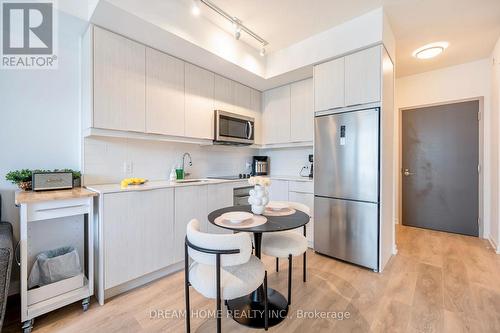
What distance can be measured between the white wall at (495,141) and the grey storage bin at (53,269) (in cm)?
454

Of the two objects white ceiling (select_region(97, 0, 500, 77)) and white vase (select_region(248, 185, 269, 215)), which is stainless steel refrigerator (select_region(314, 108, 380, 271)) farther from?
white vase (select_region(248, 185, 269, 215))

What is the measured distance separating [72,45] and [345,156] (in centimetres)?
301

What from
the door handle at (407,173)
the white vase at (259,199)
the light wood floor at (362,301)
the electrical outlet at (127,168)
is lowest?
the light wood floor at (362,301)

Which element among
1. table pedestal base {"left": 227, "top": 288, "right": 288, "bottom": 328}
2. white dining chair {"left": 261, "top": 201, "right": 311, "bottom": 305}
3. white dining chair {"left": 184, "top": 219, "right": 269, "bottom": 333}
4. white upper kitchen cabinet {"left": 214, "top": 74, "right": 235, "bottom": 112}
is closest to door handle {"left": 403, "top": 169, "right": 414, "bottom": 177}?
white dining chair {"left": 261, "top": 201, "right": 311, "bottom": 305}

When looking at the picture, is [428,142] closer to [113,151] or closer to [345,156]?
[345,156]

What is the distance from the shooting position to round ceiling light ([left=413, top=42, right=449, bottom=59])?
2896 mm

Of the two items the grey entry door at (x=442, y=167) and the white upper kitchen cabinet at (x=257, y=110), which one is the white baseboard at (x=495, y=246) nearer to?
the grey entry door at (x=442, y=167)

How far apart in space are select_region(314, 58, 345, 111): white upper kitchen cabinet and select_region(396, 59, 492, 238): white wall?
2.13m

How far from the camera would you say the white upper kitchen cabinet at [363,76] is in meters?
2.30

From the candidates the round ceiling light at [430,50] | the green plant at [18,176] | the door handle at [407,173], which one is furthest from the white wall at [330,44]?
the green plant at [18,176]

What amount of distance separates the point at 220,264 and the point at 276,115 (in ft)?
9.17

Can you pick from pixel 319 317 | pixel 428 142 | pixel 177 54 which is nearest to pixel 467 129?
pixel 428 142

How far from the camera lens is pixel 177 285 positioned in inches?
84.2

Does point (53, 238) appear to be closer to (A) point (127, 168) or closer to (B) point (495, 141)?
(A) point (127, 168)
